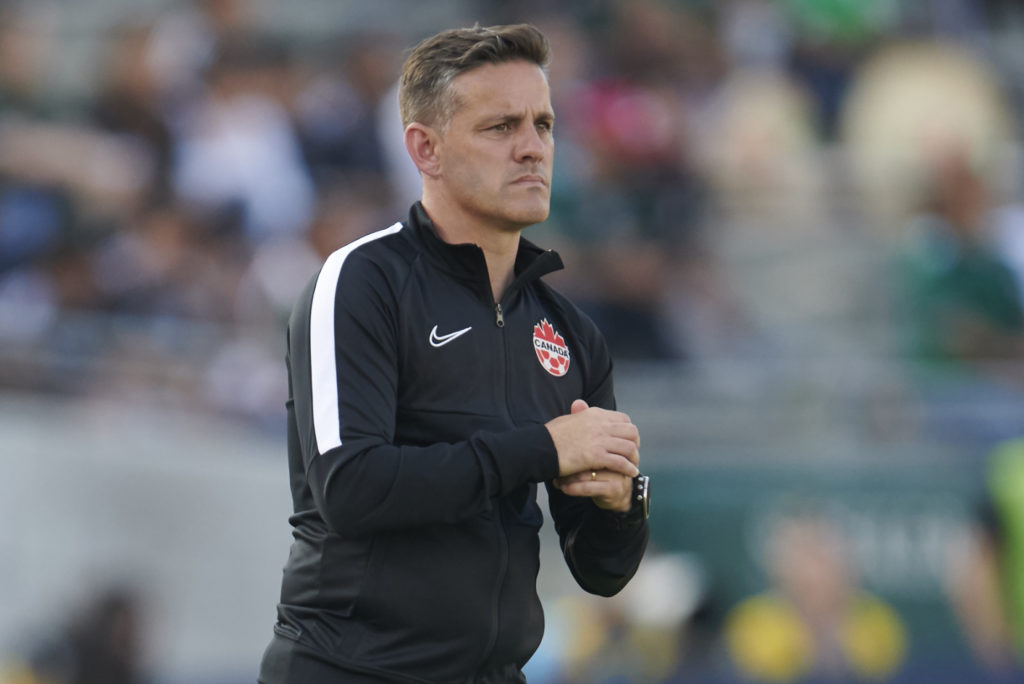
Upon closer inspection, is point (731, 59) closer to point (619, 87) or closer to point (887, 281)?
point (619, 87)

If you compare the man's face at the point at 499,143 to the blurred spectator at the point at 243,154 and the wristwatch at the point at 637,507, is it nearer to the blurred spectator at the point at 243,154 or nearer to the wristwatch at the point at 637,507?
the wristwatch at the point at 637,507

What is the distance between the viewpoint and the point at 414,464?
318 centimetres

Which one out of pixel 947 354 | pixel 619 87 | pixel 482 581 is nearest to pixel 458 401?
pixel 482 581

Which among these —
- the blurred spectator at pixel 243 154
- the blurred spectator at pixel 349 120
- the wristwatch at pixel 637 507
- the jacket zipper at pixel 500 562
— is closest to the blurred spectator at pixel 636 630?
the blurred spectator at pixel 349 120

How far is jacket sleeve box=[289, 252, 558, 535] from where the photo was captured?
3.16m

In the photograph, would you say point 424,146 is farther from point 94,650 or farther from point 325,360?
point 94,650

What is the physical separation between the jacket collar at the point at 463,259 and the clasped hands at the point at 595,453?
363 mm

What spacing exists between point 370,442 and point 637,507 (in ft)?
2.15

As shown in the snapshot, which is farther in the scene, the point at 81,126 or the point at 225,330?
the point at 81,126

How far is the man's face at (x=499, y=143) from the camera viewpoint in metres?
3.46

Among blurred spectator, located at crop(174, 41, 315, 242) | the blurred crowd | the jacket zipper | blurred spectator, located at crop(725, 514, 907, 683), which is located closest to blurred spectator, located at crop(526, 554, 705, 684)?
blurred spectator, located at crop(725, 514, 907, 683)

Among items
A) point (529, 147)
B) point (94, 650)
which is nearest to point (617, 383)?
point (94, 650)

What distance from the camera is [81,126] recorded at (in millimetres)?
9938

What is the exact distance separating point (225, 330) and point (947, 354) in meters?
4.06
